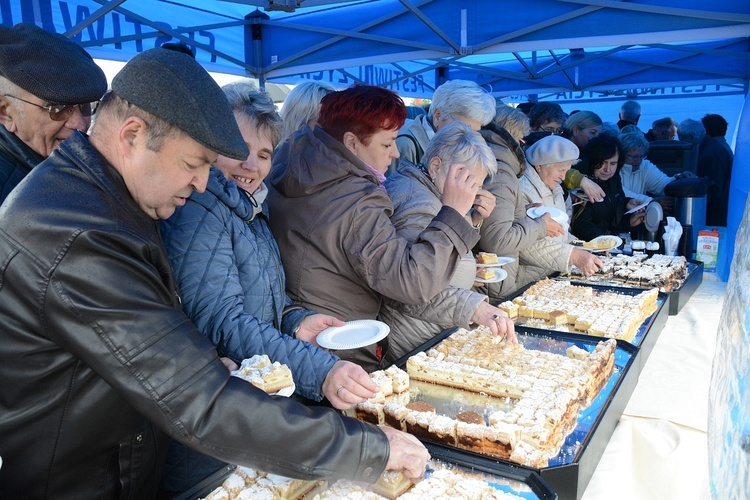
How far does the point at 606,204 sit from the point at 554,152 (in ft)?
5.27

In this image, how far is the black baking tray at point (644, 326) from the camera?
2399mm

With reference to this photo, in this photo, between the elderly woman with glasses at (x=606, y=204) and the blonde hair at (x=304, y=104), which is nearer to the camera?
the blonde hair at (x=304, y=104)

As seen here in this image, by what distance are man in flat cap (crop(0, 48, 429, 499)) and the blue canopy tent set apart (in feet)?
10.6

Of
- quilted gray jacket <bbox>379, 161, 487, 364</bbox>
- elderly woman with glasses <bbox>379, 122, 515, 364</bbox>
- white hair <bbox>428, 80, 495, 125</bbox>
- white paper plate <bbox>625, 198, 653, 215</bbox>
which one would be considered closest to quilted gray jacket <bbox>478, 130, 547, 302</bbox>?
white hair <bbox>428, 80, 495, 125</bbox>

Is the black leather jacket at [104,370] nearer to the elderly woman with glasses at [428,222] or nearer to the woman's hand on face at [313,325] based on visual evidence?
the woman's hand on face at [313,325]

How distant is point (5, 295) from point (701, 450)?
1924mm

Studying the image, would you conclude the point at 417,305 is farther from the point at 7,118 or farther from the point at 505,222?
the point at 7,118

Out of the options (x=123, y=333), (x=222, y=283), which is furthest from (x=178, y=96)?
(x=222, y=283)

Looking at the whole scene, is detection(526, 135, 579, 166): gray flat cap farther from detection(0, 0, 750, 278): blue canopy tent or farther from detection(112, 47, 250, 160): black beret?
detection(112, 47, 250, 160): black beret

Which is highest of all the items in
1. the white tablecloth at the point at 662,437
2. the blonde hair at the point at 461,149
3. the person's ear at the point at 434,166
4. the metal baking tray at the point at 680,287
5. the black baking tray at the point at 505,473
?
the blonde hair at the point at 461,149

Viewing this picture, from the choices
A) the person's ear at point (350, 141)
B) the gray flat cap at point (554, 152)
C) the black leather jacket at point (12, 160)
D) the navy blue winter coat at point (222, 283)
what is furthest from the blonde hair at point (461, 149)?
the black leather jacket at point (12, 160)

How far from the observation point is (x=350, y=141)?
7.30ft

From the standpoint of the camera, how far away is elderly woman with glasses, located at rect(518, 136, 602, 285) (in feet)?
11.6

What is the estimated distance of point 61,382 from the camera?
1146 millimetres
